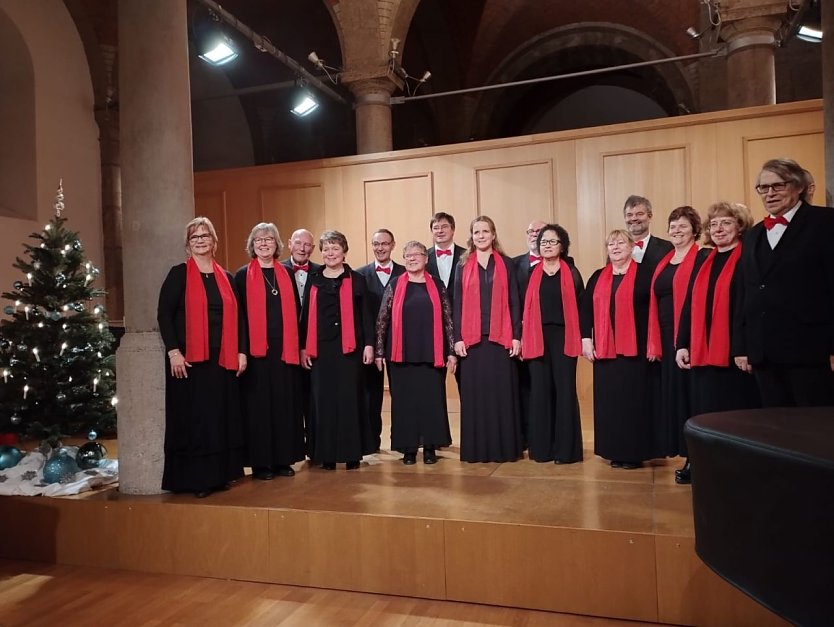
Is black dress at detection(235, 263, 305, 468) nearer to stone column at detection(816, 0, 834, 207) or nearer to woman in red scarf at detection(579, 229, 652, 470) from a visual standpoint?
woman in red scarf at detection(579, 229, 652, 470)

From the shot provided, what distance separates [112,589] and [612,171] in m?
5.55

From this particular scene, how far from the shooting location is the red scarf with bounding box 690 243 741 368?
354 cm

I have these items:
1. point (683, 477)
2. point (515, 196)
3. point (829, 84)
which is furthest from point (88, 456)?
point (829, 84)

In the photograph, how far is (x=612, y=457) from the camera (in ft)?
13.8

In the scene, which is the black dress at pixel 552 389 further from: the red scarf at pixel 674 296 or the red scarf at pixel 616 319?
the red scarf at pixel 674 296

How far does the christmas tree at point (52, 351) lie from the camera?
5.31 meters

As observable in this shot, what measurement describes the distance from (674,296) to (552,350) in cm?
89

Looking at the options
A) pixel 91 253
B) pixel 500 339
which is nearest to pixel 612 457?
pixel 500 339

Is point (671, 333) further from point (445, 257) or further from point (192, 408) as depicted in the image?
point (192, 408)

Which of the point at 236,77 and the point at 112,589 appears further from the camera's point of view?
the point at 236,77

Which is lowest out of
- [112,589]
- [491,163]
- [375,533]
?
[112,589]

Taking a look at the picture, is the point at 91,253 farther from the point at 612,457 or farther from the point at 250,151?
the point at 612,457

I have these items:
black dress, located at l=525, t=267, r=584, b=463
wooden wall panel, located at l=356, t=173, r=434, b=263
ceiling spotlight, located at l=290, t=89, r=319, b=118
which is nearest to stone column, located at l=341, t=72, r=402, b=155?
ceiling spotlight, located at l=290, t=89, r=319, b=118

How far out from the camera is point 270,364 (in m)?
4.33
